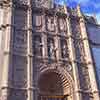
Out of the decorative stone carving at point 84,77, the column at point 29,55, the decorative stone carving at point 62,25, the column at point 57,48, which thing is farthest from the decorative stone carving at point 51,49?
the decorative stone carving at point 84,77

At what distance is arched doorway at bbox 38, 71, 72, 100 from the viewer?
592 inches

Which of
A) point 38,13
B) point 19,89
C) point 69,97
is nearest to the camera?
point 19,89

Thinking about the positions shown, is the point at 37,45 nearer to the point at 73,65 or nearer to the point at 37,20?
the point at 37,20

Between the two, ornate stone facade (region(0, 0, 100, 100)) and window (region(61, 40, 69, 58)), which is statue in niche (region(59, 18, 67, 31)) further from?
window (region(61, 40, 69, 58))

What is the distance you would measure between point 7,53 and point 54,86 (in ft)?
12.3

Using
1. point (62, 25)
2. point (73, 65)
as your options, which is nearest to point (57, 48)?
point (73, 65)

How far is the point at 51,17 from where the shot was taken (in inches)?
701

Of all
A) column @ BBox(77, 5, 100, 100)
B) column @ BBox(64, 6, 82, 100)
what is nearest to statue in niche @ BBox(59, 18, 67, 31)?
column @ BBox(64, 6, 82, 100)

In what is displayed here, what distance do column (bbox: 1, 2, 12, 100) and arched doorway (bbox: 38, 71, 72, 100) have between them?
2345mm

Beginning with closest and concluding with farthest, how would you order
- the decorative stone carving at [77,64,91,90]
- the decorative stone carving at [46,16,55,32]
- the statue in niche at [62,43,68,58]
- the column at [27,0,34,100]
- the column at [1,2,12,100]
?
the column at [1,2,12,100] < the column at [27,0,34,100] < the decorative stone carving at [77,64,91,90] < the statue in niche at [62,43,68,58] < the decorative stone carving at [46,16,55,32]

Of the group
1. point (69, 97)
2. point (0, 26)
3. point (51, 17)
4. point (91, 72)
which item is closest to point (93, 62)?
point (91, 72)

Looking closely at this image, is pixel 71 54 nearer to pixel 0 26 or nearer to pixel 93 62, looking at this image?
pixel 93 62

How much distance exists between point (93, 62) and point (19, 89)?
5.84 m

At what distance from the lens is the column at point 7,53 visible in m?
13.0
